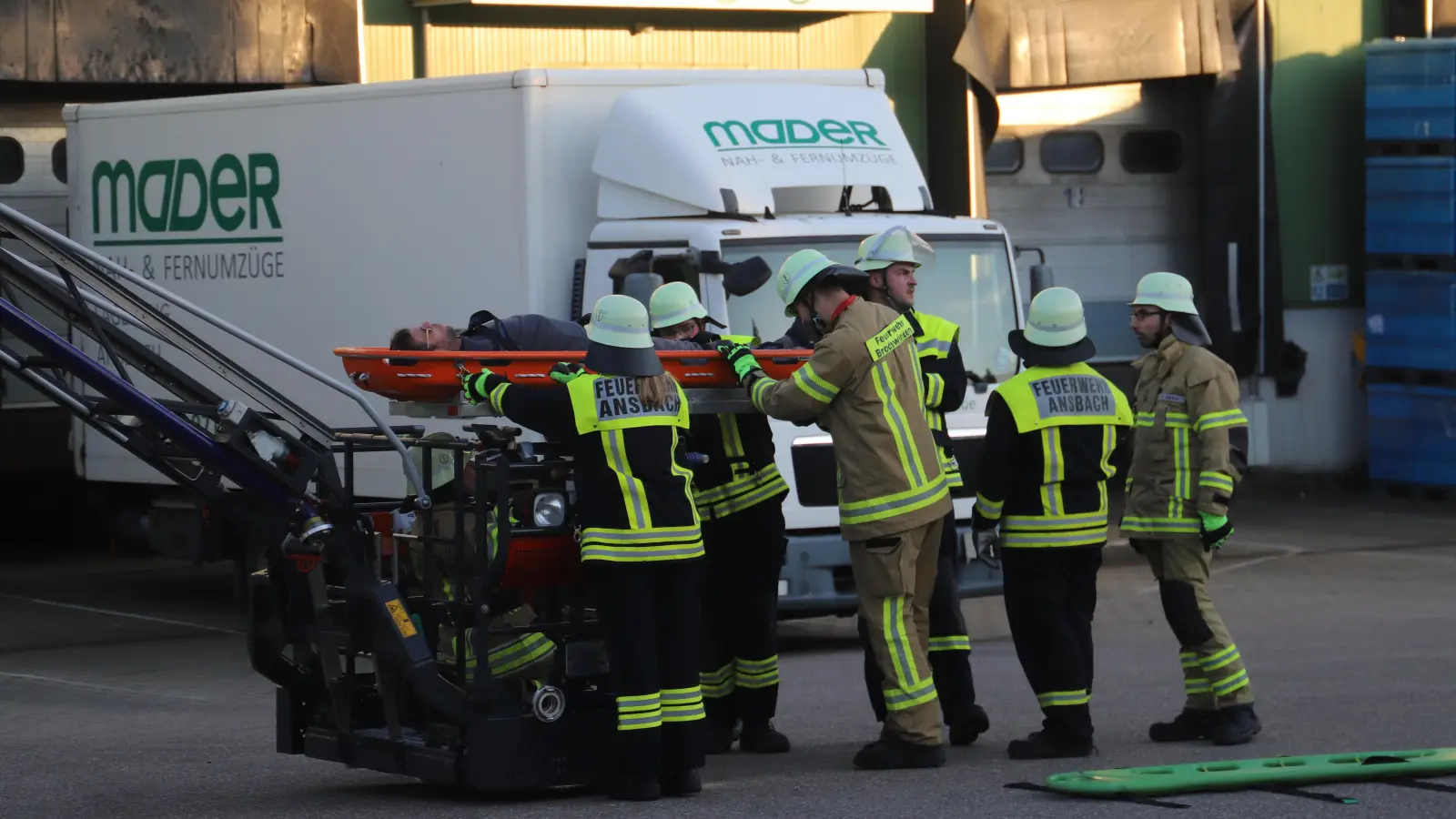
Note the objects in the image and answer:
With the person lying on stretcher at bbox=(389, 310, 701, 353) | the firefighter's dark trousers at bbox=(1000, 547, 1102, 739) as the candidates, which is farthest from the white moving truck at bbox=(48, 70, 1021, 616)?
the firefighter's dark trousers at bbox=(1000, 547, 1102, 739)

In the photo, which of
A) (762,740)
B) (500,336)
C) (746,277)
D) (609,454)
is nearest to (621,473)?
(609,454)

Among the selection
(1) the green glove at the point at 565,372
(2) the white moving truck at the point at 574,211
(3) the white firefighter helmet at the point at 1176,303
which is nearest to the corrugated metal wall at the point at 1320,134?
(2) the white moving truck at the point at 574,211

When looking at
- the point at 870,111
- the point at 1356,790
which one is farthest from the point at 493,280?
the point at 1356,790

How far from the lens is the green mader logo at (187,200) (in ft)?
42.4

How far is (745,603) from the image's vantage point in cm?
858

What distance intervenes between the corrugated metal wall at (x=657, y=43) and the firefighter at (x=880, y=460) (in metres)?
8.87

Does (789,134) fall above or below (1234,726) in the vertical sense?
above

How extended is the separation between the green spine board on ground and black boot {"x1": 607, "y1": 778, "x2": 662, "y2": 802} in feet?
4.49

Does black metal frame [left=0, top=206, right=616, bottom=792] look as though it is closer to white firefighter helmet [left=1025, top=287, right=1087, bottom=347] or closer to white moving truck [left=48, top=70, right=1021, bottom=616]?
white firefighter helmet [left=1025, top=287, right=1087, bottom=347]

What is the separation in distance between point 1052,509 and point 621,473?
182cm

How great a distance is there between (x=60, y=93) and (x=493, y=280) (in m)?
6.09

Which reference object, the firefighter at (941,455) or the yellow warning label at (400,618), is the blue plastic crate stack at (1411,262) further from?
the yellow warning label at (400,618)

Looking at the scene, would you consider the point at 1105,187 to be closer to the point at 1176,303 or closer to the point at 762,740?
the point at 1176,303

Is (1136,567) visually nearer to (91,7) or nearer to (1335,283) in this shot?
(1335,283)
